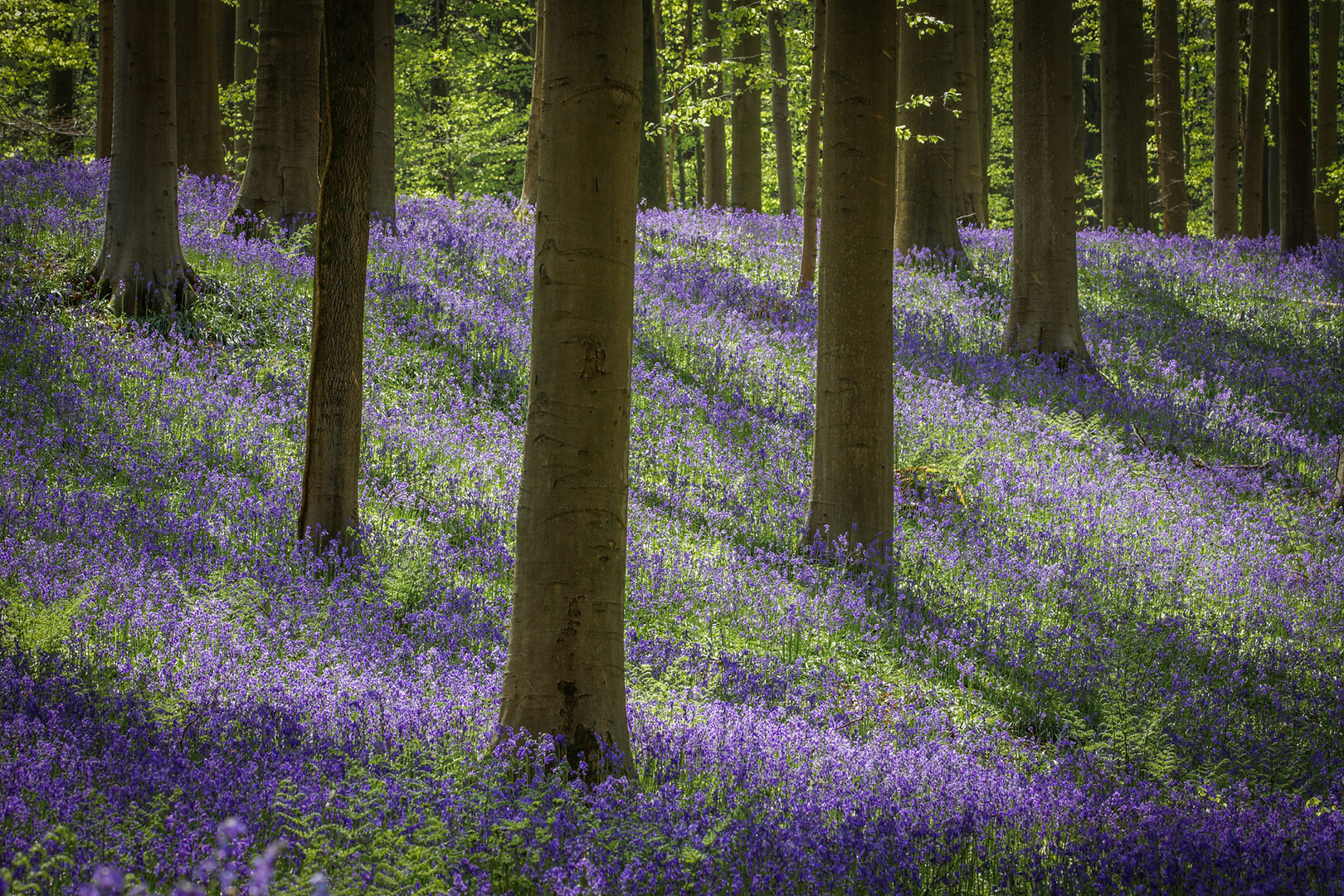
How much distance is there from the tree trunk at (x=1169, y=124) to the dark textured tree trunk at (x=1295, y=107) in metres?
4.85

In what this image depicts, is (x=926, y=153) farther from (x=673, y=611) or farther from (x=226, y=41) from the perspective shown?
(x=226, y=41)

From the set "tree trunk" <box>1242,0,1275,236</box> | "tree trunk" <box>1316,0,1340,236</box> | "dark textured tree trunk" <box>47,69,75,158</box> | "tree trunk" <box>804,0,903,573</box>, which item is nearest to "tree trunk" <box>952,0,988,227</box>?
"tree trunk" <box>1242,0,1275,236</box>

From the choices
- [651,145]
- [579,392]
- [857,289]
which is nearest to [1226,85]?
[651,145]

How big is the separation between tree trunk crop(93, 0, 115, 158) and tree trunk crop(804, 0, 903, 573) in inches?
441

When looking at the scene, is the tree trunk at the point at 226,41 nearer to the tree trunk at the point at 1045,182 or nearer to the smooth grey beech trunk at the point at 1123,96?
the tree trunk at the point at 1045,182

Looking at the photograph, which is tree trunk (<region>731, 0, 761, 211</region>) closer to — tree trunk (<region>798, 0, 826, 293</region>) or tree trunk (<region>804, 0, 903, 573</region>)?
tree trunk (<region>798, 0, 826, 293</region>)

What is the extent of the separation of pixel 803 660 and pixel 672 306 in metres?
7.44

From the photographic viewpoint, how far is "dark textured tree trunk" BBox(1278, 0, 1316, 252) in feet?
53.5

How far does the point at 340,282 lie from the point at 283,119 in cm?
706

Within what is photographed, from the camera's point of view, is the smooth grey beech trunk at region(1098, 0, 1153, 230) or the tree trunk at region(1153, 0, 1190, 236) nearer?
the smooth grey beech trunk at region(1098, 0, 1153, 230)

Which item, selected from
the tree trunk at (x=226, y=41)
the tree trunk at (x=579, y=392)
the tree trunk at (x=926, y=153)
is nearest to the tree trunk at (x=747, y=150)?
the tree trunk at (x=926, y=153)

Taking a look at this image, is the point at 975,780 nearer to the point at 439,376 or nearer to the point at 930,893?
the point at 930,893

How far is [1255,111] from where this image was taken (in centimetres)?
2120

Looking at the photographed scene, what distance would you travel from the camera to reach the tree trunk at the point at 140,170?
9.23 m
